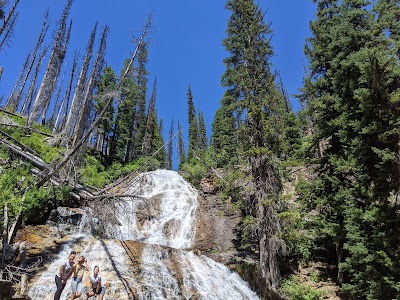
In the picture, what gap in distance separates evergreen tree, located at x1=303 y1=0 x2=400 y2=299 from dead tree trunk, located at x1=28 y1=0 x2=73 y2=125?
28.0 metres

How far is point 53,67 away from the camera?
3622cm

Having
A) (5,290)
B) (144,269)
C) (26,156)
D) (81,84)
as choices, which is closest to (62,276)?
(5,290)

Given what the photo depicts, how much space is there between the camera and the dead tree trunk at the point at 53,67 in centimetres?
3450

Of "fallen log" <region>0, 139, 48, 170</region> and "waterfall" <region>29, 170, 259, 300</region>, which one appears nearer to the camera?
"waterfall" <region>29, 170, 259, 300</region>

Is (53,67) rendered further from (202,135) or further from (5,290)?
(202,135)

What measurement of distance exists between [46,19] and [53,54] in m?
9.96

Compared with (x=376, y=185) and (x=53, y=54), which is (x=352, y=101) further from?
(x=53, y=54)

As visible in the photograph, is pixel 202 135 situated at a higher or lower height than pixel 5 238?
higher

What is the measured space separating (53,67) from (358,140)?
112 ft

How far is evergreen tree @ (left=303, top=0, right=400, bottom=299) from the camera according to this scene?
11.0 meters

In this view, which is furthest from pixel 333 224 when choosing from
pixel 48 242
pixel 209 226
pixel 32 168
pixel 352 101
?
pixel 32 168

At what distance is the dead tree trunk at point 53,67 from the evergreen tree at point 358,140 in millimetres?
28028

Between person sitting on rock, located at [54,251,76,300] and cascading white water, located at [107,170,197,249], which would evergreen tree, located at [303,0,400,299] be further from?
person sitting on rock, located at [54,251,76,300]

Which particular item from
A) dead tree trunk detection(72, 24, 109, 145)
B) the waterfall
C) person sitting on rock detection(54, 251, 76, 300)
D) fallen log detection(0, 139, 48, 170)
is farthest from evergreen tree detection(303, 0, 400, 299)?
dead tree trunk detection(72, 24, 109, 145)
